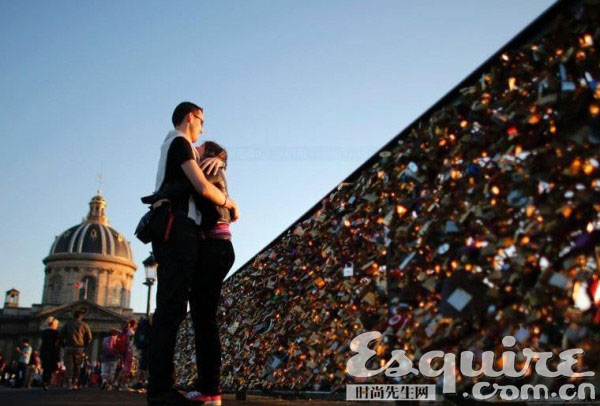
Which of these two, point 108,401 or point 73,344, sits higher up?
point 73,344

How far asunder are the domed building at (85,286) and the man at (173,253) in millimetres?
Result: 92866

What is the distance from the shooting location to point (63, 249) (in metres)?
109

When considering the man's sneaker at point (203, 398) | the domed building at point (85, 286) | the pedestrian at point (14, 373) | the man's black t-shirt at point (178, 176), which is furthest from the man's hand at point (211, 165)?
the domed building at point (85, 286)

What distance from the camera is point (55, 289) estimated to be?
103688 mm

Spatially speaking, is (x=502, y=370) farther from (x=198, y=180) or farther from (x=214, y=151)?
(x=214, y=151)

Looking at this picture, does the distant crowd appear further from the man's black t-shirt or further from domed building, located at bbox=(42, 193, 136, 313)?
domed building, located at bbox=(42, 193, 136, 313)

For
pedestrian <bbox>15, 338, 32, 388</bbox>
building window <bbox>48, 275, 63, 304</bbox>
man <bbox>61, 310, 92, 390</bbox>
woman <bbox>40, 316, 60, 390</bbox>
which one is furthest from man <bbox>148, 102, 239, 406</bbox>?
building window <bbox>48, 275, 63, 304</bbox>

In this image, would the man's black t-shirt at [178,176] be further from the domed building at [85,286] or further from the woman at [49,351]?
the domed building at [85,286]

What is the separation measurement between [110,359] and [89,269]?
93.8m

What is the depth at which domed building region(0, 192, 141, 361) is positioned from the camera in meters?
92.6

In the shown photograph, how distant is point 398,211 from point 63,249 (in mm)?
113887

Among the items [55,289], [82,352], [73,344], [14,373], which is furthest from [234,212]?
[55,289]

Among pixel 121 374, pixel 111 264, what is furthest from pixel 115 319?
pixel 121 374

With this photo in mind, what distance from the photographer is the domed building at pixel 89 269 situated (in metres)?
103
